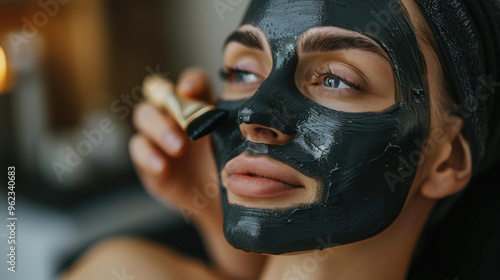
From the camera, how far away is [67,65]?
7.29ft

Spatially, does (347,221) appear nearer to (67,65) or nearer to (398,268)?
(398,268)

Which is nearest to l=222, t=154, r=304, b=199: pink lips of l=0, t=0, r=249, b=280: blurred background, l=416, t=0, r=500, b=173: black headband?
l=416, t=0, r=500, b=173: black headband

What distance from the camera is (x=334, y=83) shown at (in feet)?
2.06

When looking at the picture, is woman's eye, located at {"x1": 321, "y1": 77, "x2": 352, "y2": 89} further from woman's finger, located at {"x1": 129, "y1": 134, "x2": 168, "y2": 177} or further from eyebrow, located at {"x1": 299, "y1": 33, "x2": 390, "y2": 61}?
woman's finger, located at {"x1": 129, "y1": 134, "x2": 168, "y2": 177}

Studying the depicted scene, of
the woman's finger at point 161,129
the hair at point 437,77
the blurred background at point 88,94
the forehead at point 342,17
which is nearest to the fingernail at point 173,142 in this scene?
the woman's finger at point 161,129

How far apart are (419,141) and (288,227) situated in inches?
7.8

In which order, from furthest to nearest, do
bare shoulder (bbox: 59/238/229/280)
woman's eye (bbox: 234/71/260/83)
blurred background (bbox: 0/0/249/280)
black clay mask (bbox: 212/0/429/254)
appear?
1. blurred background (bbox: 0/0/249/280)
2. bare shoulder (bbox: 59/238/229/280)
3. woman's eye (bbox: 234/71/260/83)
4. black clay mask (bbox: 212/0/429/254)

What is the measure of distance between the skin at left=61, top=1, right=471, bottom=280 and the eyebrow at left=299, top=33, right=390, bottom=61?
16 mm

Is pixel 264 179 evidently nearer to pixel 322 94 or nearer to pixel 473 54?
pixel 322 94

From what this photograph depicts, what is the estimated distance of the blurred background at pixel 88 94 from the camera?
64.7 inches

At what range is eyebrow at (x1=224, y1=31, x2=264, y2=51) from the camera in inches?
26.2

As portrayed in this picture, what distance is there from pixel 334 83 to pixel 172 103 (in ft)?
1.07

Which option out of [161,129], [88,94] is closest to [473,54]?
[161,129]

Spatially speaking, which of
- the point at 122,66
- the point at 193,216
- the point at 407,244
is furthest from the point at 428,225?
the point at 122,66
